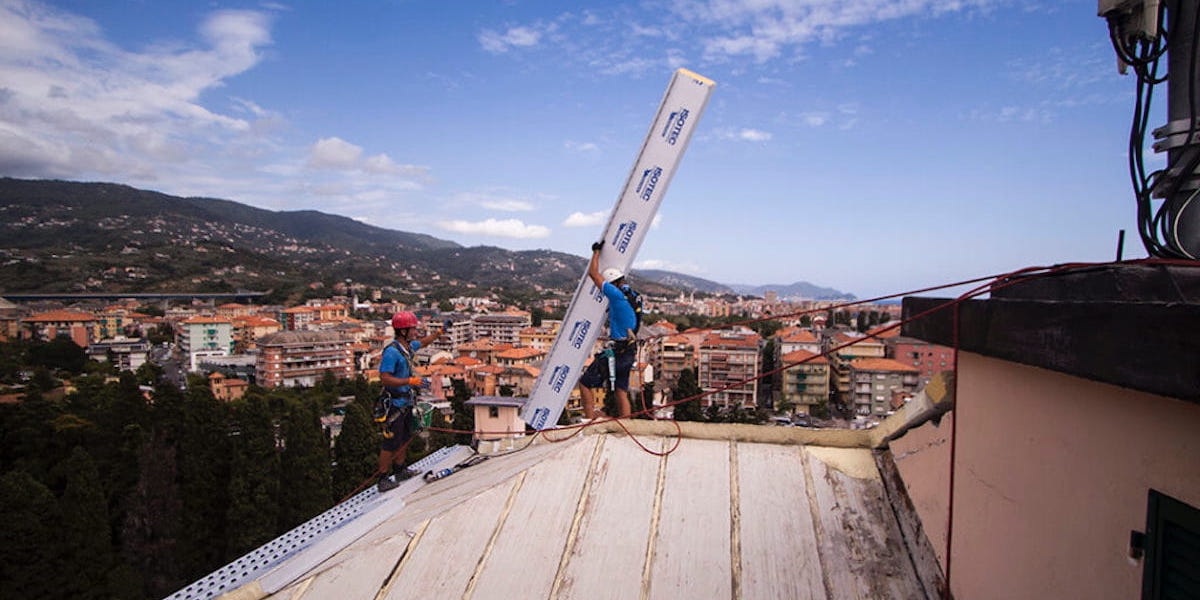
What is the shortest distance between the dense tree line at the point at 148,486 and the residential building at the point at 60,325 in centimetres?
6849

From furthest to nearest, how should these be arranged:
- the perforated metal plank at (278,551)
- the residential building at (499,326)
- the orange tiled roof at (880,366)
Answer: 1. the residential building at (499,326)
2. the orange tiled roof at (880,366)
3. the perforated metal plank at (278,551)

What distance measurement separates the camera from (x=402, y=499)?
4254 millimetres

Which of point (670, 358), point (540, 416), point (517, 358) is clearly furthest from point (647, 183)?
point (517, 358)

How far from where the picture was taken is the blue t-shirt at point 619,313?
555 centimetres

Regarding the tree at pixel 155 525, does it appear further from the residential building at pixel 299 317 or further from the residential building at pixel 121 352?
the residential building at pixel 299 317

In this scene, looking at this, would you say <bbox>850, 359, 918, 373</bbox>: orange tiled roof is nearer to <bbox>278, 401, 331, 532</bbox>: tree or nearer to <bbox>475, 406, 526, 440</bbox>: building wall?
<bbox>278, 401, 331, 532</bbox>: tree

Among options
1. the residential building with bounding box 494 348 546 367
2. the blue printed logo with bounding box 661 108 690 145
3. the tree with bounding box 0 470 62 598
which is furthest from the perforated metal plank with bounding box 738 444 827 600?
the residential building with bounding box 494 348 546 367

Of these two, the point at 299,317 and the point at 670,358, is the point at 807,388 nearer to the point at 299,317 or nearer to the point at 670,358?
the point at 670,358

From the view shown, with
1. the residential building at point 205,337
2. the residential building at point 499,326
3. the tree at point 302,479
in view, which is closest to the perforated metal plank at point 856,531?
the tree at point 302,479

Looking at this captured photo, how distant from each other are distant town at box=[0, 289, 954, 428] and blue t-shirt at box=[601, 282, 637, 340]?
3536 centimetres

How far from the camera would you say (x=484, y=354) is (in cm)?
8400

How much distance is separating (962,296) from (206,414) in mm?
29616

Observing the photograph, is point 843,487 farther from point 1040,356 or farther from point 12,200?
point 12,200

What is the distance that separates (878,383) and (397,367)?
5883cm
